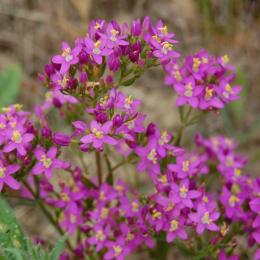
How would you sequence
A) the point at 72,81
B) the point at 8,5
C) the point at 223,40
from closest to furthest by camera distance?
the point at 72,81, the point at 223,40, the point at 8,5

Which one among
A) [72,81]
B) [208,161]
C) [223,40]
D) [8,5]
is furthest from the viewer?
[8,5]

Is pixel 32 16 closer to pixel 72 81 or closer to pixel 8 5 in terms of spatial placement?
pixel 8 5

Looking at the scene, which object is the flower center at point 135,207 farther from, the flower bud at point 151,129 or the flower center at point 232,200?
the flower center at point 232,200

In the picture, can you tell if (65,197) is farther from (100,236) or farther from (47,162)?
(47,162)

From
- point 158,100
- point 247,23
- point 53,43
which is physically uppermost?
point 247,23

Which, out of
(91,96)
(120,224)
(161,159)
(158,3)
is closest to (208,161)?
(161,159)

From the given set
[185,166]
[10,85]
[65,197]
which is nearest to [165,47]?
[185,166]

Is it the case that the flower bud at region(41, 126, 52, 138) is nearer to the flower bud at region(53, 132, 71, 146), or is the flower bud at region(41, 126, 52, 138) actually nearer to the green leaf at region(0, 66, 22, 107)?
the flower bud at region(53, 132, 71, 146)

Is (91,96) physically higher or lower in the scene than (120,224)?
higher
